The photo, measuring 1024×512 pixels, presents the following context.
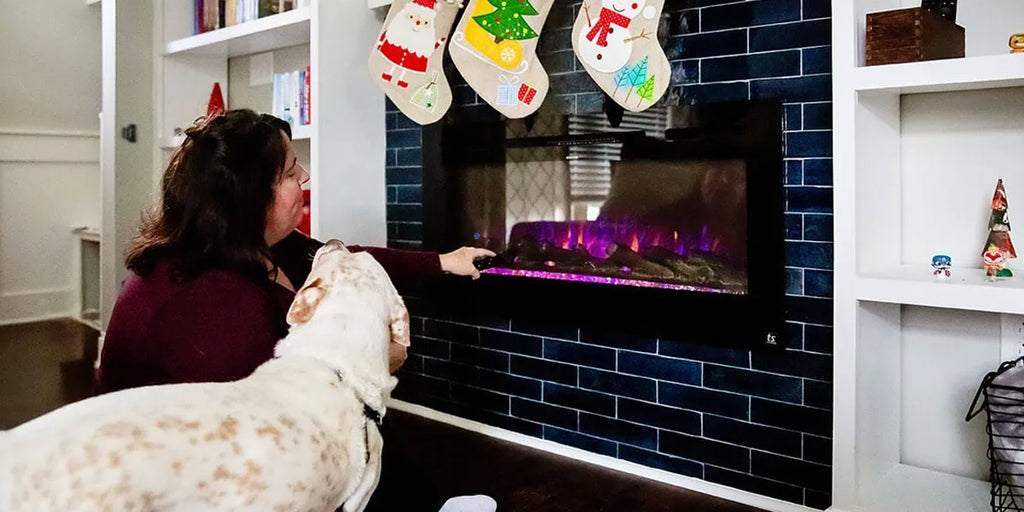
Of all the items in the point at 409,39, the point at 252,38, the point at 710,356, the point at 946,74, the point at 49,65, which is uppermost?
the point at 49,65

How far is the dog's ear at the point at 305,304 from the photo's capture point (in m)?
1.37

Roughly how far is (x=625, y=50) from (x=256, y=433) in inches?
57.5

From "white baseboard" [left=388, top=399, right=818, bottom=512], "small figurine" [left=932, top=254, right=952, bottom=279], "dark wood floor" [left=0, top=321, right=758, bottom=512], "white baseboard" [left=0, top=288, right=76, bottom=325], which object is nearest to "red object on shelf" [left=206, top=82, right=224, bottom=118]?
"dark wood floor" [left=0, top=321, right=758, bottom=512]

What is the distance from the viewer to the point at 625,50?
2160 mm

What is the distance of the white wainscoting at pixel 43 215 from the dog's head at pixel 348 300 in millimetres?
3797

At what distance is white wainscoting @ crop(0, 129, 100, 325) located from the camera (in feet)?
14.6

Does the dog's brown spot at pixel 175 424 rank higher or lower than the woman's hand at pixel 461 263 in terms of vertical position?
lower

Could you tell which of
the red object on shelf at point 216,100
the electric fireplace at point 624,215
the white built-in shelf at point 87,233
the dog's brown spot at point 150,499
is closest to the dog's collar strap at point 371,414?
the dog's brown spot at point 150,499

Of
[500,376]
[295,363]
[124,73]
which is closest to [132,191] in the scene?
[124,73]

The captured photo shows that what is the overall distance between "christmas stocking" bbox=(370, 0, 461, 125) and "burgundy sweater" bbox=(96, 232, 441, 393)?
3.91 ft

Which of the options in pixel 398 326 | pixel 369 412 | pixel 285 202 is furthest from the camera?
pixel 285 202

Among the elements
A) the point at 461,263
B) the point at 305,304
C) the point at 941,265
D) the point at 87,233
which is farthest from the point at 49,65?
the point at 941,265

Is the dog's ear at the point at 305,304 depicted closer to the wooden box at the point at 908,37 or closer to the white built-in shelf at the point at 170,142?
the wooden box at the point at 908,37

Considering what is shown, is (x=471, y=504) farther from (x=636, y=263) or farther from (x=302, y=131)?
(x=302, y=131)
